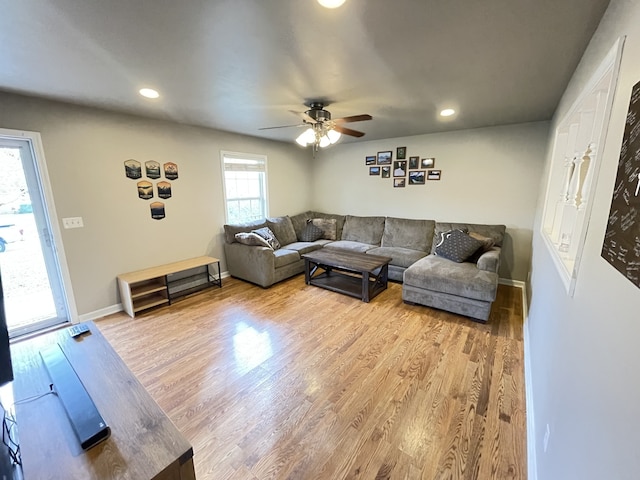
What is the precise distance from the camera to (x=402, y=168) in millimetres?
4703

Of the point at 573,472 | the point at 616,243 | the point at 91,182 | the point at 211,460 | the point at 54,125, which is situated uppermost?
the point at 54,125

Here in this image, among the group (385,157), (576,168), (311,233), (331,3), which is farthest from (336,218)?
(331,3)

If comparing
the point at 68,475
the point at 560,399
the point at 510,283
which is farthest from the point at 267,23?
the point at 510,283

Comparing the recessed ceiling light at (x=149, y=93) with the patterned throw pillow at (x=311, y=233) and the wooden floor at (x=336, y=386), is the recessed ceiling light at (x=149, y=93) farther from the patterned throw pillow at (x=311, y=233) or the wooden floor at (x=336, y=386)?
the patterned throw pillow at (x=311, y=233)

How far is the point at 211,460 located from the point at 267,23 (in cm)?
244

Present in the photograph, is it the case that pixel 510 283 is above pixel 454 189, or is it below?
below

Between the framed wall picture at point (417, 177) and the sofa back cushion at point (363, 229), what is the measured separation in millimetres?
840

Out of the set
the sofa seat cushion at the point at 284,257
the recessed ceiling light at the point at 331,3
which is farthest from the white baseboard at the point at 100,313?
the recessed ceiling light at the point at 331,3

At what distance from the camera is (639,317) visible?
1.97ft

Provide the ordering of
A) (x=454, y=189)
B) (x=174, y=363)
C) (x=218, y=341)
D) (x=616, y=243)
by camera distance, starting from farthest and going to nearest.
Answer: (x=454, y=189) → (x=218, y=341) → (x=174, y=363) → (x=616, y=243)

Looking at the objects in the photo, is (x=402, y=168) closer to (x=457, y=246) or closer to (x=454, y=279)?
(x=457, y=246)

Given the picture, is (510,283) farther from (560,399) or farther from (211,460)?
(211,460)

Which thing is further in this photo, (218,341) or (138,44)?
(218,341)

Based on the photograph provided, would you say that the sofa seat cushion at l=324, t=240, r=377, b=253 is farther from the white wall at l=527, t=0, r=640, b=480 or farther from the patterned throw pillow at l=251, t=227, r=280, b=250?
the white wall at l=527, t=0, r=640, b=480
